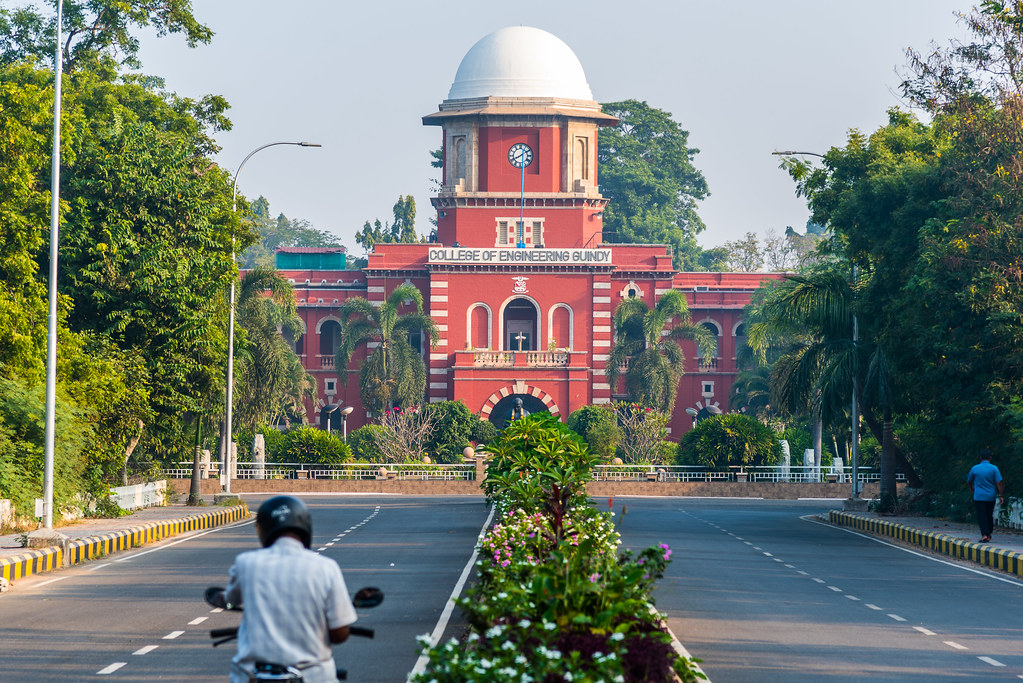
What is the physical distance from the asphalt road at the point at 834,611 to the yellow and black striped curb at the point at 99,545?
27.2 feet

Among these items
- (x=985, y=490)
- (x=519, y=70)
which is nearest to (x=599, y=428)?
A: (x=519, y=70)

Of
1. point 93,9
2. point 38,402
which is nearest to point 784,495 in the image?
point 93,9

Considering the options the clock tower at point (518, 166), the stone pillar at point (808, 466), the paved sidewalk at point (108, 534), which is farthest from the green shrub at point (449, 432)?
the paved sidewalk at point (108, 534)

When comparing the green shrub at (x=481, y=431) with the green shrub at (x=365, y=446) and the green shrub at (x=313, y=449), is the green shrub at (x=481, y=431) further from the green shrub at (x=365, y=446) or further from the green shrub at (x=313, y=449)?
the green shrub at (x=313, y=449)

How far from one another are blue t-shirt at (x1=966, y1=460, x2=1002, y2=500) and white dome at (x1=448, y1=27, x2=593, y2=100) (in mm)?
46660

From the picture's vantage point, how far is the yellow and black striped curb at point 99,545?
61.5 feet

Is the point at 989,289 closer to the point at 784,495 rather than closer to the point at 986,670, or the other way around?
the point at 986,670

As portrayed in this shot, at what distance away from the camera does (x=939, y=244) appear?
1041 inches

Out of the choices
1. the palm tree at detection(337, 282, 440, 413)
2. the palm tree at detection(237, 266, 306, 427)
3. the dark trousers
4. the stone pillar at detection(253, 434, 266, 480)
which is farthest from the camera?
the palm tree at detection(337, 282, 440, 413)

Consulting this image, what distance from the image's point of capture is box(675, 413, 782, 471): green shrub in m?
51.4

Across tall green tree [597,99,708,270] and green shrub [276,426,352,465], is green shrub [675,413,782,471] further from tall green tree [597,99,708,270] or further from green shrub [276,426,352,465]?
tall green tree [597,99,708,270]

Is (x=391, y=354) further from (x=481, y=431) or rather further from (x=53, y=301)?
(x=53, y=301)

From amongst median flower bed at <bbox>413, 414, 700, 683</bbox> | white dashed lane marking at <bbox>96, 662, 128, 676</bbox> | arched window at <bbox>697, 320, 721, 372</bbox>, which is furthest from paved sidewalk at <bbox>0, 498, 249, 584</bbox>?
arched window at <bbox>697, 320, 721, 372</bbox>

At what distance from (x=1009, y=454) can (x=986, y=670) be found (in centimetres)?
1698
